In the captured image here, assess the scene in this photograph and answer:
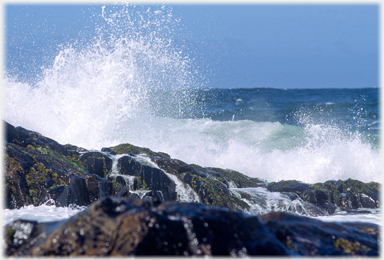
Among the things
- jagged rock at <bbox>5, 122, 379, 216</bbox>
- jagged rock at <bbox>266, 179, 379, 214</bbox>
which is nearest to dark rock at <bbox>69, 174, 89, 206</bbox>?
jagged rock at <bbox>5, 122, 379, 216</bbox>

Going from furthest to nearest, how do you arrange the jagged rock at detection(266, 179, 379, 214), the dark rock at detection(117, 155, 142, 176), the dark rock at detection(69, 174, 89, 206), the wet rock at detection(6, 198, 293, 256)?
the jagged rock at detection(266, 179, 379, 214), the dark rock at detection(117, 155, 142, 176), the dark rock at detection(69, 174, 89, 206), the wet rock at detection(6, 198, 293, 256)

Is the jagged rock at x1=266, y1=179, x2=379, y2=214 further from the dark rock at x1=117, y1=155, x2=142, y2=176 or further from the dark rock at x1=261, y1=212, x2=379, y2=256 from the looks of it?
the dark rock at x1=261, y1=212, x2=379, y2=256

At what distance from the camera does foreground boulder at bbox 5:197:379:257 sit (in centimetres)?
238

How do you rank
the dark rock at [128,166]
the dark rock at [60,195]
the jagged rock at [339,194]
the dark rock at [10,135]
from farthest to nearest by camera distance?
the jagged rock at [339,194], the dark rock at [128,166], the dark rock at [10,135], the dark rock at [60,195]

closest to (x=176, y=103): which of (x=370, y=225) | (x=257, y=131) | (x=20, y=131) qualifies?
(x=257, y=131)

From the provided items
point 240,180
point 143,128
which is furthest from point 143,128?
point 240,180

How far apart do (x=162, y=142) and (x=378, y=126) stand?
12038 millimetres

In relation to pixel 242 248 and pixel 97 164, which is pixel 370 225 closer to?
pixel 242 248

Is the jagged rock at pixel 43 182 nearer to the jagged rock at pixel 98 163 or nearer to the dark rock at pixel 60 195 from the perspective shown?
the dark rock at pixel 60 195

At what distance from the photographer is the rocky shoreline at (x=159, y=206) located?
2.43 meters

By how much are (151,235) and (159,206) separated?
502 millimetres

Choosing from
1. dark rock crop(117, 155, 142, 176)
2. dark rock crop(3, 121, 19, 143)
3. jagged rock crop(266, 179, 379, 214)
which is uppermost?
dark rock crop(3, 121, 19, 143)

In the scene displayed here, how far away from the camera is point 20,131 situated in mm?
7609

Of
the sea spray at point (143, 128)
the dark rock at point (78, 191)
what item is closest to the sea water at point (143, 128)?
the sea spray at point (143, 128)
